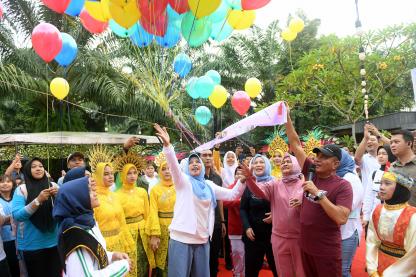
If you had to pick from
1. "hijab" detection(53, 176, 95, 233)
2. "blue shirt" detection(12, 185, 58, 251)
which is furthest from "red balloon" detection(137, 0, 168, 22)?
"hijab" detection(53, 176, 95, 233)

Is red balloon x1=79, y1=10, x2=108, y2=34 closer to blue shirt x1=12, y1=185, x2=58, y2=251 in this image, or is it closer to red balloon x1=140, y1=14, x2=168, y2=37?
red balloon x1=140, y1=14, x2=168, y2=37

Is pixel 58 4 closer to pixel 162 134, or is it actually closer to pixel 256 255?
pixel 162 134

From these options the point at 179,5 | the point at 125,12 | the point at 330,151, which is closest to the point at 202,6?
the point at 179,5

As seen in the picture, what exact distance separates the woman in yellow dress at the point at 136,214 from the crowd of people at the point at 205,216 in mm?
11

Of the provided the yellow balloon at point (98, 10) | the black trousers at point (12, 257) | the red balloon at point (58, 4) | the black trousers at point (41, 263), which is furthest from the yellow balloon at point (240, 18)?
the black trousers at point (12, 257)

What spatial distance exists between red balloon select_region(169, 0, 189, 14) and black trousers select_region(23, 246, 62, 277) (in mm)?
2997

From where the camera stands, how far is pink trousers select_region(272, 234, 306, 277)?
3.37 metres

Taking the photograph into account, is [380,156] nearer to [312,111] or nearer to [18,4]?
[18,4]

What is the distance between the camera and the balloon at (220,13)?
511 centimetres

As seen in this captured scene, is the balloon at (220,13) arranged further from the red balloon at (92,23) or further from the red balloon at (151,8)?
the red balloon at (92,23)

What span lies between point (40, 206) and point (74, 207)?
5.33 ft

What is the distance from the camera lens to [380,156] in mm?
4879

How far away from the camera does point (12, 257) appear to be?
4.13m

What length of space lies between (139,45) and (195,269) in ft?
10.1
